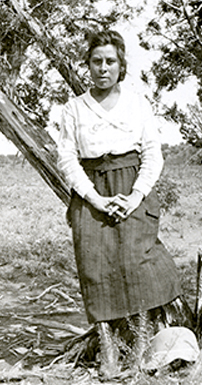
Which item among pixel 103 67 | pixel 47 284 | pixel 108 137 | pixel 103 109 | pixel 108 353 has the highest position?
pixel 103 67

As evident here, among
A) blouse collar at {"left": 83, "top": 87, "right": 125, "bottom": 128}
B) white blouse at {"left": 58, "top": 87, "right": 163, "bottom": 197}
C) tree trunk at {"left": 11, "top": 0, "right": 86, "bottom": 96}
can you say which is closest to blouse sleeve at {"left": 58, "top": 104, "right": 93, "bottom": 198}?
white blouse at {"left": 58, "top": 87, "right": 163, "bottom": 197}

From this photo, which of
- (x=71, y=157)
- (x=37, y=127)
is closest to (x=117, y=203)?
(x=71, y=157)

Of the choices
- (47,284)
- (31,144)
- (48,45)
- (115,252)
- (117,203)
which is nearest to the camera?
(117,203)

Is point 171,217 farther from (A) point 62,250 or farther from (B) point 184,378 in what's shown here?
(B) point 184,378

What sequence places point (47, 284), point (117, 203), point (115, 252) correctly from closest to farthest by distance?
point (117, 203) < point (115, 252) < point (47, 284)

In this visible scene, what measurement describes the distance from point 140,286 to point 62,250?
4122 millimetres

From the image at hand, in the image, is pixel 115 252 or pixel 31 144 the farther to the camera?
pixel 31 144

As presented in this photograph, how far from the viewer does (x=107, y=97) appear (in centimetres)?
300

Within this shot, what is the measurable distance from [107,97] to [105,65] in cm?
18

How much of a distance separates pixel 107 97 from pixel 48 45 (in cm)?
131

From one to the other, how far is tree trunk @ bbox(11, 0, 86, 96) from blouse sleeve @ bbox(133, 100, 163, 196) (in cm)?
121

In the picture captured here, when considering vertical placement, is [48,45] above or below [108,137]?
above

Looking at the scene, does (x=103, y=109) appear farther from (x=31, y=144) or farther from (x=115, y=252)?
(x=31, y=144)

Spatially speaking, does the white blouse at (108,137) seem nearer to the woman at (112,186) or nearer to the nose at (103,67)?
the woman at (112,186)
